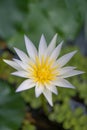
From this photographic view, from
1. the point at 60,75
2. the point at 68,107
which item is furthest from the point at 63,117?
the point at 60,75

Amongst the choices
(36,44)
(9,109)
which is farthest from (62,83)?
(36,44)

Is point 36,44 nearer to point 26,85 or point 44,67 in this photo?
point 44,67

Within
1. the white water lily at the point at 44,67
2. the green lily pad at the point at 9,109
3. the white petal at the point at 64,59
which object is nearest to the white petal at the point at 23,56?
the white water lily at the point at 44,67

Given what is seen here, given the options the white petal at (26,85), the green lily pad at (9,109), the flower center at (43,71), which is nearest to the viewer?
the white petal at (26,85)

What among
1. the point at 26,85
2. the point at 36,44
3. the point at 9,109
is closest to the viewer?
the point at 26,85

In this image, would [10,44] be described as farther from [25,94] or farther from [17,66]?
[17,66]

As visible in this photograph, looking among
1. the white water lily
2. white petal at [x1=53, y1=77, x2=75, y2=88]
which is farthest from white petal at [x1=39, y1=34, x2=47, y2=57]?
white petal at [x1=53, y1=77, x2=75, y2=88]

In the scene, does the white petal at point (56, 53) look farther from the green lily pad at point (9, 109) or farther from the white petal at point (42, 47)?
the green lily pad at point (9, 109)
